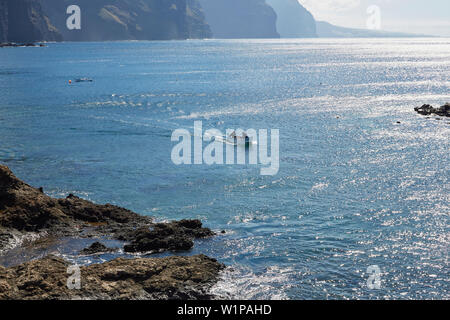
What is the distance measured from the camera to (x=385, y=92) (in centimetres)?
12000

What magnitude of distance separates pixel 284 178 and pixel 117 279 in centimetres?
2581

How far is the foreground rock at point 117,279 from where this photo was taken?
22438 millimetres

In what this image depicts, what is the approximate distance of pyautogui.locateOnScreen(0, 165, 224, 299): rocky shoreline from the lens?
23.0 m

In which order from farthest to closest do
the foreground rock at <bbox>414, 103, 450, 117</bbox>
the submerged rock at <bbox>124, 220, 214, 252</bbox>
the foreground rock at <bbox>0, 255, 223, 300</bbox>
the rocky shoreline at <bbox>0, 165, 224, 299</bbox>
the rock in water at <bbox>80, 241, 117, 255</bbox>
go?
the foreground rock at <bbox>414, 103, 450, 117</bbox> < the submerged rock at <bbox>124, 220, 214, 252</bbox> < the rock in water at <bbox>80, 241, 117, 255</bbox> < the rocky shoreline at <bbox>0, 165, 224, 299</bbox> < the foreground rock at <bbox>0, 255, 223, 300</bbox>

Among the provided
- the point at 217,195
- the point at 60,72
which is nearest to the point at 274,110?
the point at 217,195

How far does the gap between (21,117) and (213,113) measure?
32.1 m

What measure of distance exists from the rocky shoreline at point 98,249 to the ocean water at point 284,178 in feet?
5.44

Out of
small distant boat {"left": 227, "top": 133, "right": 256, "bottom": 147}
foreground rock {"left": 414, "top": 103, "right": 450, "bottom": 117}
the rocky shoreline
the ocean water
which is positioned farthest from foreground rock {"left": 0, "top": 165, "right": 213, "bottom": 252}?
foreground rock {"left": 414, "top": 103, "right": 450, "bottom": 117}

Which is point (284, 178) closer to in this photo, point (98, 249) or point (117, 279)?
point (98, 249)

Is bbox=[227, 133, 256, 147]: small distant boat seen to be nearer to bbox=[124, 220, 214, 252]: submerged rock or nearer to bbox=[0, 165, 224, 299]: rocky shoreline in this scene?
bbox=[0, 165, 224, 299]: rocky shoreline

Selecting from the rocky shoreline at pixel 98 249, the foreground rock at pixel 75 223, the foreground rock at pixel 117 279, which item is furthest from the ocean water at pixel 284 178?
Answer: the foreground rock at pixel 75 223

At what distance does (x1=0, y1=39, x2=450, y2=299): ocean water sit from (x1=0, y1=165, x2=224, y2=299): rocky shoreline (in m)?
1.66
